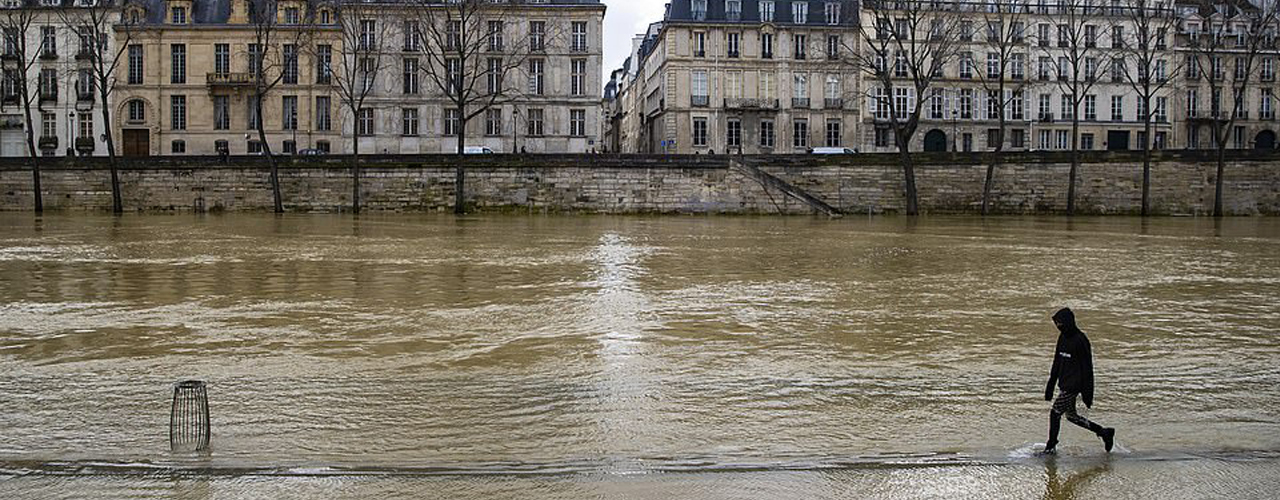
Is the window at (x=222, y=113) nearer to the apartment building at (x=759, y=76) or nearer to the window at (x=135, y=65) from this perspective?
the window at (x=135, y=65)

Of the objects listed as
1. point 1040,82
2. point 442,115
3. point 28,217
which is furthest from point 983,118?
point 28,217

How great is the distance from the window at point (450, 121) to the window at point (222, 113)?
1103cm

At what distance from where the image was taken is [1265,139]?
226 ft

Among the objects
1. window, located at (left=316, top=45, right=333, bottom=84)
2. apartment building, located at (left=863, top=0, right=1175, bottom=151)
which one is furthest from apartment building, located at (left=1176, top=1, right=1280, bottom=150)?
window, located at (left=316, top=45, right=333, bottom=84)

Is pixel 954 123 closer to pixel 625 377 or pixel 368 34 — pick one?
pixel 368 34

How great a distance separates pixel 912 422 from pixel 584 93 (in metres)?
53.6

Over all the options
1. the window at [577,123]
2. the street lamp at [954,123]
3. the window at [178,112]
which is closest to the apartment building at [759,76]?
the street lamp at [954,123]

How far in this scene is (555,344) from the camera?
1267 centimetres

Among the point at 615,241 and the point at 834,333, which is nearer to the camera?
the point at 834,333

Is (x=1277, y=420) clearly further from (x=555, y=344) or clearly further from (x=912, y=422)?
(x=555, y=344)

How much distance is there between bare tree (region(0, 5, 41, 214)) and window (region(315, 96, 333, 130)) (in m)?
13.1

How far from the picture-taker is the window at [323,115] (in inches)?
2414

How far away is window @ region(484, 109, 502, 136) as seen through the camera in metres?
62.0

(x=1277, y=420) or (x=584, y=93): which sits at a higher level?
(x=584, y=93)
